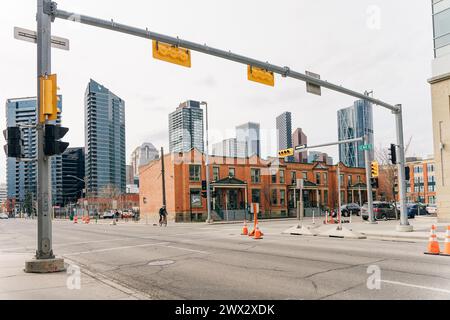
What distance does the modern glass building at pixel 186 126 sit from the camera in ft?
200

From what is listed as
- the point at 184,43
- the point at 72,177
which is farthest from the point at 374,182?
the point at 72,177

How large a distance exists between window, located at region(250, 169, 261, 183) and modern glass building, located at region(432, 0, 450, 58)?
99.1 feet

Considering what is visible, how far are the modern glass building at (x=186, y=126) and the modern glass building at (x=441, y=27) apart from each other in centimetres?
3776

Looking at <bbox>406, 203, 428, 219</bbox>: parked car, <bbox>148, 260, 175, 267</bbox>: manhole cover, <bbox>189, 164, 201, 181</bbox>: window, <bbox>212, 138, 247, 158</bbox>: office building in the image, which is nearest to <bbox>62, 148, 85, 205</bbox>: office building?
<bbox>212, 138, 247, 158</bbox>: office building

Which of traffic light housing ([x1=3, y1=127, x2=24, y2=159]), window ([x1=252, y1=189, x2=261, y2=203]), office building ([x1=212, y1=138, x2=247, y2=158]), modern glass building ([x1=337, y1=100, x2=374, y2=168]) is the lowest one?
window ([x1=252, y1=189, x2=261, y2=203])

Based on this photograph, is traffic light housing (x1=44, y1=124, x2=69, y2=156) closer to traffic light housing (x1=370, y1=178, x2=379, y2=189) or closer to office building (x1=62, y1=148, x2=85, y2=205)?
traffic light housing (x1=370, y1=178, x2=379, y2=189)

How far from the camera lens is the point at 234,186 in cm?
4972

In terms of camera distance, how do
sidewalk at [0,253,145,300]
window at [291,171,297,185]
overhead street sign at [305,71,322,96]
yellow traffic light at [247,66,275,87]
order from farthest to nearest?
window at [291,171,297,185], overhead street sign at [305,71,322,96], yellow traffic light at [247,66,275,87], sidewalk at [0,253,145,300]

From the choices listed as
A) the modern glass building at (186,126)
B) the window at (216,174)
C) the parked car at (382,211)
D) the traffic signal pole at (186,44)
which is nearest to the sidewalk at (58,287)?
the traffic signal pole at (186,44)

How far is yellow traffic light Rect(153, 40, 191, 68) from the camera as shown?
11.7 metres

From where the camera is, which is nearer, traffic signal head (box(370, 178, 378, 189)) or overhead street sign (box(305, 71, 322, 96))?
overhead street sign (box(305, 71, 322, 96))

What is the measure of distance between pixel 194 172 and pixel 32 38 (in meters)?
38.5

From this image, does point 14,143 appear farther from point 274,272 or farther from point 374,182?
point 374,182

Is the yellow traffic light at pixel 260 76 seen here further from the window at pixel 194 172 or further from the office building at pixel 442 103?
the window at pixel 194 172
